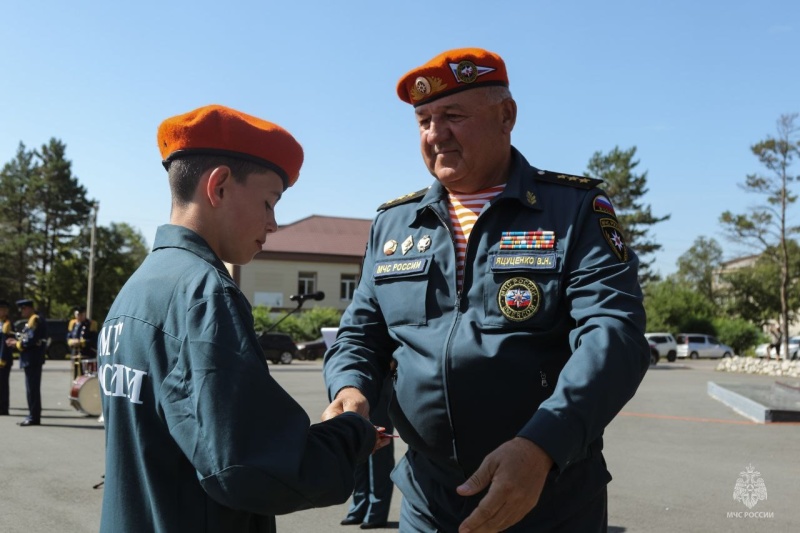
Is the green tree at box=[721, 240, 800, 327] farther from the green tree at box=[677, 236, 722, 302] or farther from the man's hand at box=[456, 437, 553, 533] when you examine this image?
the man's hand at box=[456, 437, 553, 533]

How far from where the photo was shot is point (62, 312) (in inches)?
2068

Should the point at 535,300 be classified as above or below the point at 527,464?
above

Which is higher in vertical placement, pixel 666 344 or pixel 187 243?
pixel 187 243

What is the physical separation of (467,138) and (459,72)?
22 cm

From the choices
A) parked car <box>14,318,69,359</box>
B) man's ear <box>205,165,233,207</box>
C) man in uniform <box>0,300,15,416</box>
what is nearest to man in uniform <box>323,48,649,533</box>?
man's ear <box>205,165,233,207</box>

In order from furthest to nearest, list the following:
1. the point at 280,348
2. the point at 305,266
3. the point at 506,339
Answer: the point at 305,266 → the point at 280,348 → the point at 506,339

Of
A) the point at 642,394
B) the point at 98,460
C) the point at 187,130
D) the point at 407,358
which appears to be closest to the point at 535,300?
the point at 407,358

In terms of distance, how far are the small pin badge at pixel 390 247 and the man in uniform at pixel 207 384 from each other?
2.55 feet

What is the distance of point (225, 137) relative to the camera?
77.5 inches

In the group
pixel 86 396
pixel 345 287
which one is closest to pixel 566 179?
pixel 86 396

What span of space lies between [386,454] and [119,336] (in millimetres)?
4876

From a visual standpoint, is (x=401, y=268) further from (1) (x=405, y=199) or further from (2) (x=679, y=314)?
(2) (x=679, y=314)

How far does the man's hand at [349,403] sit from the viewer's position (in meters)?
2.29

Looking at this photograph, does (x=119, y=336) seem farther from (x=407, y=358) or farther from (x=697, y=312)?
(x=697, y=312)
